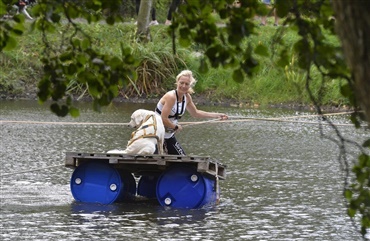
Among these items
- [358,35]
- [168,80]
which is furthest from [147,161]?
[168,80]

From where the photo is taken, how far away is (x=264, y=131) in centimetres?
2264

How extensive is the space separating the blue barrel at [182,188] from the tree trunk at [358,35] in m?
9.00

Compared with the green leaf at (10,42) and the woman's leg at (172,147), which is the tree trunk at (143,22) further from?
the green leaf at (10,42)

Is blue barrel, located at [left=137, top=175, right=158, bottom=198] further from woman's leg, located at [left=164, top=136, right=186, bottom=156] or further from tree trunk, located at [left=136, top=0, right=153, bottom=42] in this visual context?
tree trunk, located at [left=136, top=0, right=153, bottom=42]

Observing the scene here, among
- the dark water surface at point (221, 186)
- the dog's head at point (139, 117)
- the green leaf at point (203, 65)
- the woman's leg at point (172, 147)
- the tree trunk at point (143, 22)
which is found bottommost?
the dark water surface at point (221, 186)

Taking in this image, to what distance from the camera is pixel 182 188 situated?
1322cm

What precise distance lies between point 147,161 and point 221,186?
293 cm

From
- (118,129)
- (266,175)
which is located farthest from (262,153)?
(118,129)

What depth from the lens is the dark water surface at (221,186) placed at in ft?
39.1

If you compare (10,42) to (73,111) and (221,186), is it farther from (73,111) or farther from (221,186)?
(221,186)

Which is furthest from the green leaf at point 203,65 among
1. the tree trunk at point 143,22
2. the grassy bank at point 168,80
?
A: the tree trunk at point 143,22

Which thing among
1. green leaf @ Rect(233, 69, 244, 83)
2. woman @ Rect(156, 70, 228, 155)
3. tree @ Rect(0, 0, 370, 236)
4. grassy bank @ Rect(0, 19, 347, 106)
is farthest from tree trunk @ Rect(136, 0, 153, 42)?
green leaf @ Rect(233, 69, 244, 83)

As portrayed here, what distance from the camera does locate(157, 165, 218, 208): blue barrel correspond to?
13.1 metres

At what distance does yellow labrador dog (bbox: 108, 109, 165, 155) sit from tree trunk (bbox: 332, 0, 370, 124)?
8868 millimetres
